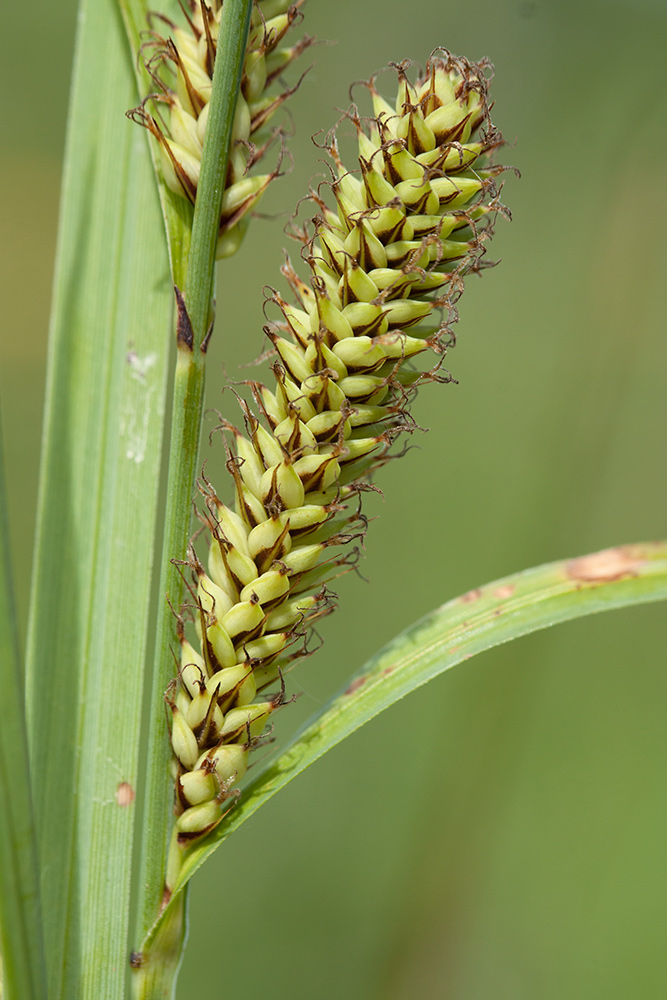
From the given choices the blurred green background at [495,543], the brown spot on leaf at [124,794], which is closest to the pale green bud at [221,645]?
the brown spot on leaf at [124,794]

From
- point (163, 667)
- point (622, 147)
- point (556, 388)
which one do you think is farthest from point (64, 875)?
point (622, 147)

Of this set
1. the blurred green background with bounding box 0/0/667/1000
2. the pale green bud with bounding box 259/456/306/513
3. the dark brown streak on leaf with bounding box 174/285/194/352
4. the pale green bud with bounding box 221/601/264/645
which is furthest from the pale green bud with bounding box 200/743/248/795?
the blurred green background with bounding box 0/0/667/1000

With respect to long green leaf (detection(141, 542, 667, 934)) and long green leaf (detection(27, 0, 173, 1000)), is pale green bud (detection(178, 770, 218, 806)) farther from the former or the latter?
long green leaf (detection(27, 0, 173, 1000))

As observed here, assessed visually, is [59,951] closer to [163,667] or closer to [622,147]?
[163,667]

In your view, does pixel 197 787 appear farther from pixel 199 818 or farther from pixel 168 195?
pixel 168 195

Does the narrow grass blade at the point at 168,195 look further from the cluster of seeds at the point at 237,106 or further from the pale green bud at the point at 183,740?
the pale green bud at the point at 183,740

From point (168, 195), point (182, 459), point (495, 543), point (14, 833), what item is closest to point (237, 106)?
point (168, 195)
